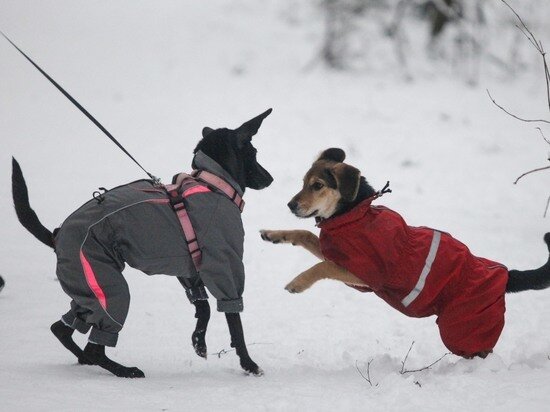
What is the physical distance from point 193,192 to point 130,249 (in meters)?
0.55

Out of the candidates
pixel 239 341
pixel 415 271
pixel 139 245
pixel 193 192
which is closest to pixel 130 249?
pixel 139 245

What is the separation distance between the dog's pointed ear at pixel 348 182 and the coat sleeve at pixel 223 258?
2.60 ft

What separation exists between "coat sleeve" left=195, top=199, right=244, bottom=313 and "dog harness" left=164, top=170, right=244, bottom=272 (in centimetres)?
7

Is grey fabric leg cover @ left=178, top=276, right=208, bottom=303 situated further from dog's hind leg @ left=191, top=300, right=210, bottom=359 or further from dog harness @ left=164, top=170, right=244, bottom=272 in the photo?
dog harness @ left=164, top=170, right=244, bottom=272

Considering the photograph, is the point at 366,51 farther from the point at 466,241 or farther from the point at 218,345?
the point at 218,345

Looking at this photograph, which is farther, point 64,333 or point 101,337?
point 64,333

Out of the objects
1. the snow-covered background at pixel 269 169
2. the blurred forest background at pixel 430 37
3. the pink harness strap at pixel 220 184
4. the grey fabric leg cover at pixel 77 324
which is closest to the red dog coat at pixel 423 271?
the snow-covered background at pixel 269 169

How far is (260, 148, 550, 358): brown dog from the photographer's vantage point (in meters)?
3.76

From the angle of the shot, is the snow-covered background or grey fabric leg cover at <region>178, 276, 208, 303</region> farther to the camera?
grey fabric leg cover at <region>178, 276, 208, 303</region>

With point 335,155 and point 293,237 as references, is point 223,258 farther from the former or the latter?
point 335,155

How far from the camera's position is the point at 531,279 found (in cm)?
394

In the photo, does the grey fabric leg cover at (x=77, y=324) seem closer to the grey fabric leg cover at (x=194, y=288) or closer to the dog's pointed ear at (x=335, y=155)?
the grey fabric leg cover at (x=194, y=288)

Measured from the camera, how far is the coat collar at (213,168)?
3891mm

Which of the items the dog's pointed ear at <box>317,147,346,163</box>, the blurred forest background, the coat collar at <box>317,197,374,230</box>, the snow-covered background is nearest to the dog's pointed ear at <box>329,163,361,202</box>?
the coat collar at <box>317,197,374,230</box>
